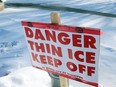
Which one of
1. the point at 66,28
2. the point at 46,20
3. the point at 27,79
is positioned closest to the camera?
the point at 66,28

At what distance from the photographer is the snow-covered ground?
276 centimetres

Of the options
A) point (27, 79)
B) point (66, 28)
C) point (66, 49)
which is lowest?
point (27, 79)

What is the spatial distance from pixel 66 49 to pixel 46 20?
3728 millimetres

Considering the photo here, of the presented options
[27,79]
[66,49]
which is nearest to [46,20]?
[27,79]

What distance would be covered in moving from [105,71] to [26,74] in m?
1.12

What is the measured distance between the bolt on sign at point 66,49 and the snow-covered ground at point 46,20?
2.18 feet

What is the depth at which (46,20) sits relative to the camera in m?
5.50

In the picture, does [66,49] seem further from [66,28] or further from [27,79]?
[27,79]

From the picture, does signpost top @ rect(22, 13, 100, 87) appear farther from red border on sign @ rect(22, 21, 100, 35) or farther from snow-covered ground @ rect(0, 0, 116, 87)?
snow-covered ground @ rect(0, 0, 116, 87)

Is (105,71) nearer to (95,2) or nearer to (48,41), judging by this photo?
(48,41)

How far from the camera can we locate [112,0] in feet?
25.1

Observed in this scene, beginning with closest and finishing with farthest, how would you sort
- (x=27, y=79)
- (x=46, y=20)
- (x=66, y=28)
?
(x=66, y=28)
(x=27, y=79)
(x=46, y=20)

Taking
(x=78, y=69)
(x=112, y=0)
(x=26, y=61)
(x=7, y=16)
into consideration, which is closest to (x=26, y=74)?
(x=26, y=61)

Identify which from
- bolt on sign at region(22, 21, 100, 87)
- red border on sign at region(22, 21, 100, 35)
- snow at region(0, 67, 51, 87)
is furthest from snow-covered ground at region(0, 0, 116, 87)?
red border on sign at region(22, 21, 100, 35)
